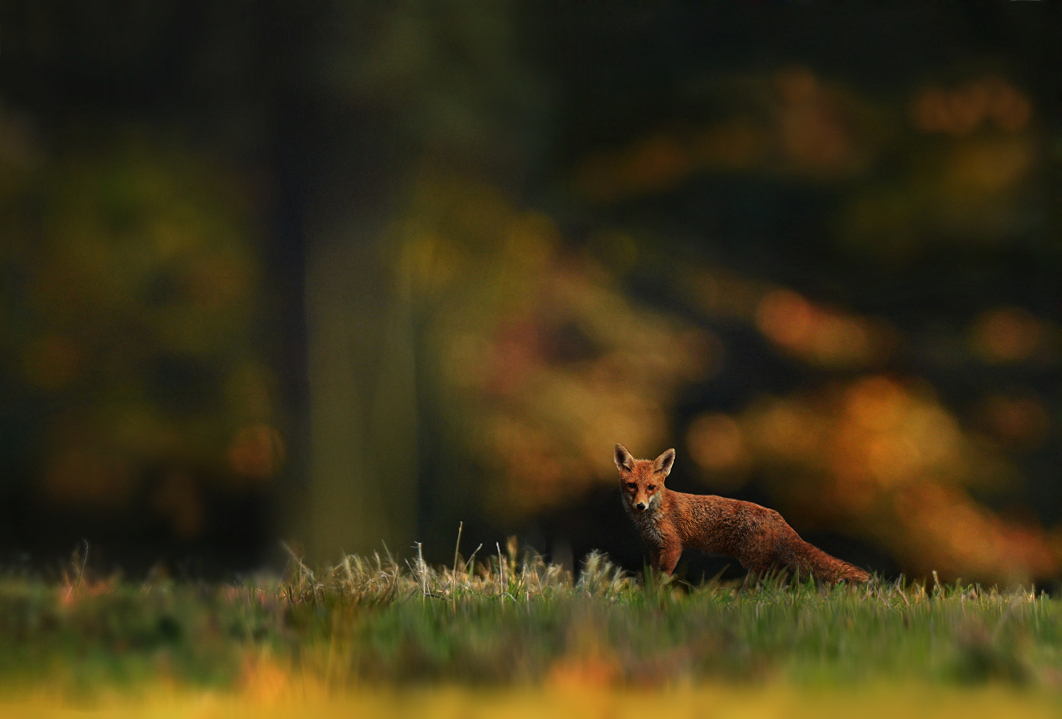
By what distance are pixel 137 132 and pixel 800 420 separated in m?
3.59

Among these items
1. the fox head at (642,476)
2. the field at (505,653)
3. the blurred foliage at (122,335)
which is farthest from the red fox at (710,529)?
the blurred foliage at (122,335)

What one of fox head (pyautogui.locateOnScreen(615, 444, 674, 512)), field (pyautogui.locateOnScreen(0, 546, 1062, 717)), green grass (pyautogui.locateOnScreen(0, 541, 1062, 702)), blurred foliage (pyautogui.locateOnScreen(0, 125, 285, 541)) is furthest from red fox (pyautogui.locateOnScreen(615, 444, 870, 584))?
blurred foliage (pyautogui.locateOnScreen(0, 125, 285, 541))

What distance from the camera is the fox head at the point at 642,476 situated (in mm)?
Answer: 4117

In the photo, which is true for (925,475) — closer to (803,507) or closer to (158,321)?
(803,507)

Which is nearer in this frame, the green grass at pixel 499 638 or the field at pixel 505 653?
the field at pixel 505 653

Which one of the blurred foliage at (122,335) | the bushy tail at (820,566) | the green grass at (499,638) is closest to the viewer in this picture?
the green grass at (499,638)

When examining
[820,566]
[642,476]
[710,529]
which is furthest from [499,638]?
[820,566]

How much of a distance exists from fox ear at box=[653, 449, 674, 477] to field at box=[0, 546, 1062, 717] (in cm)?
90

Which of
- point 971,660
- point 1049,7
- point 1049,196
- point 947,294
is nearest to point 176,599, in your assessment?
point 971,660

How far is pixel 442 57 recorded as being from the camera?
4441mm

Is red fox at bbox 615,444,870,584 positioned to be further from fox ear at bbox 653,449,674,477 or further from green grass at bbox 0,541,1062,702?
green grass at bbox 0,541,1062,702

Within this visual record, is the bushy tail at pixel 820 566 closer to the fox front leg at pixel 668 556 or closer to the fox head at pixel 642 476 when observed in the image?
the fox front leg at pixel 668 556

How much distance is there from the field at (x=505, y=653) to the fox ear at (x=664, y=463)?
0.90 meters

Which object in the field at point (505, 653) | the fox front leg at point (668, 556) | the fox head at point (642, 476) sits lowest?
the fox front leg at point (668, 556)
